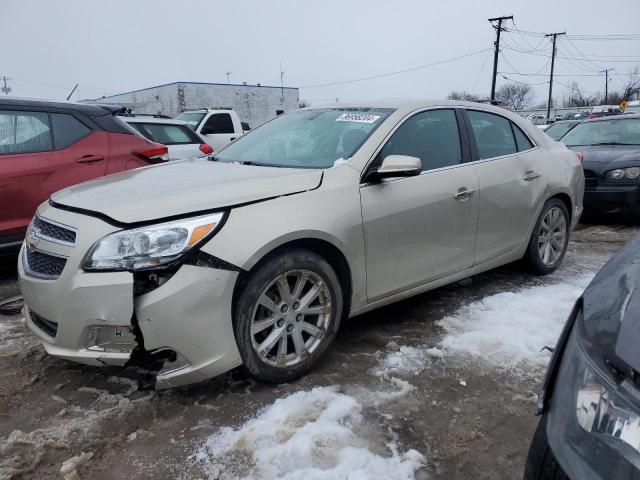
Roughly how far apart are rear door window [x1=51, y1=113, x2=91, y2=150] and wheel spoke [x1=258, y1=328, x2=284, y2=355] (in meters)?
3.13

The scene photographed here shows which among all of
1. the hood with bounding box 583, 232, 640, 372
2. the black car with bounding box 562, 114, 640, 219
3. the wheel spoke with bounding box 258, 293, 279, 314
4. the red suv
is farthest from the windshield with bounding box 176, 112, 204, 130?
the hood with bounding box 583, 232, 640, 372

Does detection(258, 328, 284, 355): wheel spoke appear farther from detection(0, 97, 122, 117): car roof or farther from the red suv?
detection(0, 97, 122, 117): car roof

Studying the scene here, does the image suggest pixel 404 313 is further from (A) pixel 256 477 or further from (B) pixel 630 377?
(B) pixel 630 377

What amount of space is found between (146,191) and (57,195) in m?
0.71

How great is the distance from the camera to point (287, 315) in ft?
9.09

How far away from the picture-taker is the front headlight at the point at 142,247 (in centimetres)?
237

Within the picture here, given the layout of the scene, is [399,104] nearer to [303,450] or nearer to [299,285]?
[299,285]

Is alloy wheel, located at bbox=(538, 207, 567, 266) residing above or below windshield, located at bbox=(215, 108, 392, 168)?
below

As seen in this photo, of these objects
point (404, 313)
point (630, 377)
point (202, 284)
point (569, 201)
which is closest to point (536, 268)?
point (569, 201)

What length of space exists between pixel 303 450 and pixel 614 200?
6386 mm

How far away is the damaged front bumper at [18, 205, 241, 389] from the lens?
2344mm

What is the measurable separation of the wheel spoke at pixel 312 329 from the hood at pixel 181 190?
738 mm

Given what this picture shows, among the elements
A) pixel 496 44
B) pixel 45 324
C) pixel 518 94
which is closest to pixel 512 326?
pixel 45 324

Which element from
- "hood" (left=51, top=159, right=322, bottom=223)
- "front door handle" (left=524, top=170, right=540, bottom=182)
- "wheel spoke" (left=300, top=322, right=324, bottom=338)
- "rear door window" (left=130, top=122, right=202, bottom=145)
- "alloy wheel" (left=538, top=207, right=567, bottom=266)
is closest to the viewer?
"hood" (left=51, top=159, right=322, bottom=223)
